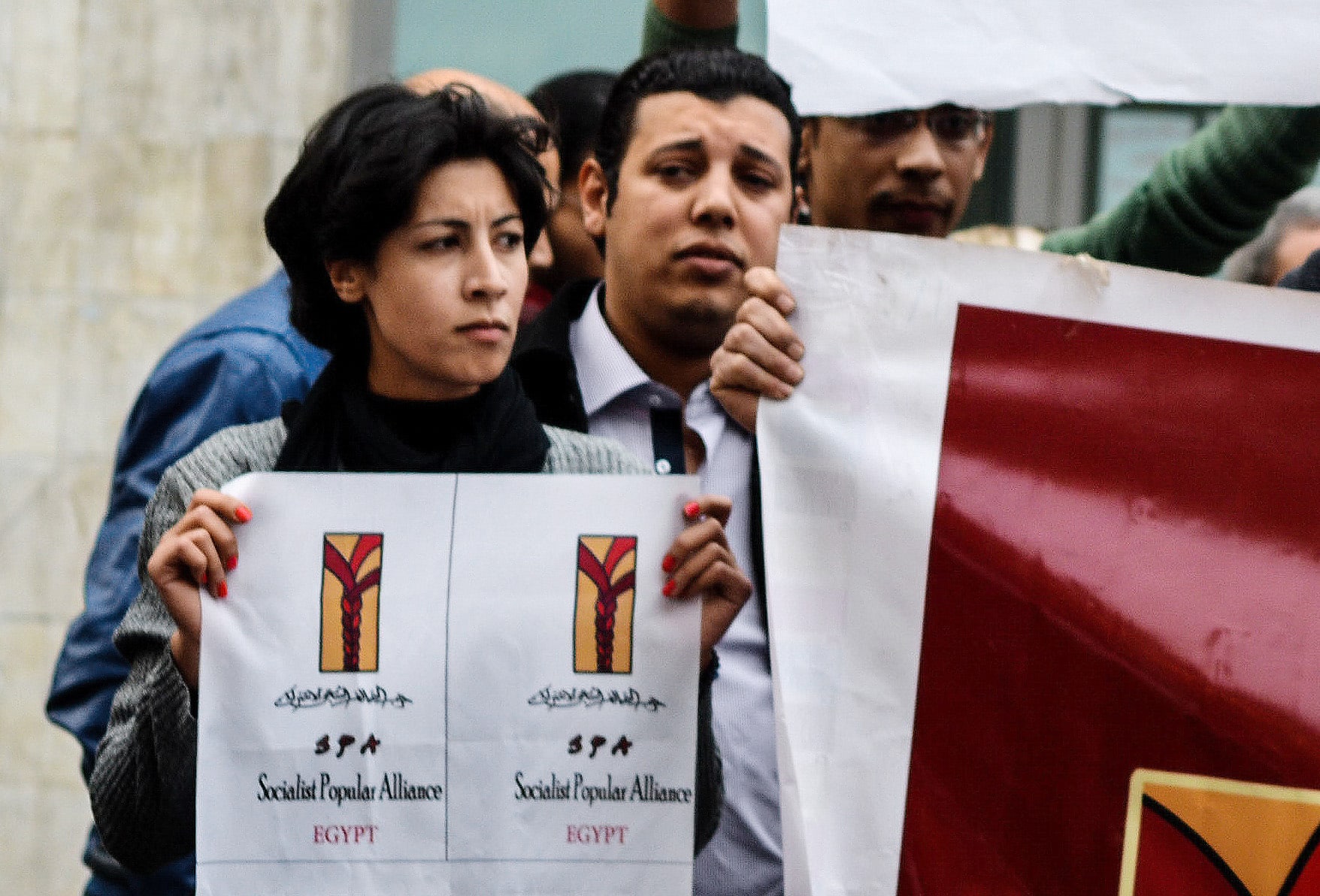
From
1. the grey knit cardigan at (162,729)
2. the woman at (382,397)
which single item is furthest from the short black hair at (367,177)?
the grey knit cardigan at (162,729)

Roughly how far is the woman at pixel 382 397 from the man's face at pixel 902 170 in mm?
996

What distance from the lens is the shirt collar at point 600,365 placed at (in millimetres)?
2590

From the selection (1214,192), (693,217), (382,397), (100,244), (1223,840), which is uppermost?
(1214,192)

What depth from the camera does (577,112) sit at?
3.80m

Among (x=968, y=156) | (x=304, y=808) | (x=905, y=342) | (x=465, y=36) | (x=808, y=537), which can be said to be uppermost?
(x=465, y=36)

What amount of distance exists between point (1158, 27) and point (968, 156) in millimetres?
1040

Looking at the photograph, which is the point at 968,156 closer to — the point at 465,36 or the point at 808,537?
the point at 808,537

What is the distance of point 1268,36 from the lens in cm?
205

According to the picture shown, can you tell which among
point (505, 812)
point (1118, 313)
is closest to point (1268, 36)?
point (1118, 313)

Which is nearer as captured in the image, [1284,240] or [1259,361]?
[1259,361]

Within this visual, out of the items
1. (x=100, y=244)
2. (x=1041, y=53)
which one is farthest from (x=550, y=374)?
(x=100, y=244)

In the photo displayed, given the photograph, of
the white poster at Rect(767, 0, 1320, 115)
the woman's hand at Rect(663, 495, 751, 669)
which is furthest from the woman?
the white poster at Rect(767, 0, 1320, 115)

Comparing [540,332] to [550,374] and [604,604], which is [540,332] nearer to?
[550,374]

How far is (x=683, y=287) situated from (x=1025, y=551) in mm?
793
